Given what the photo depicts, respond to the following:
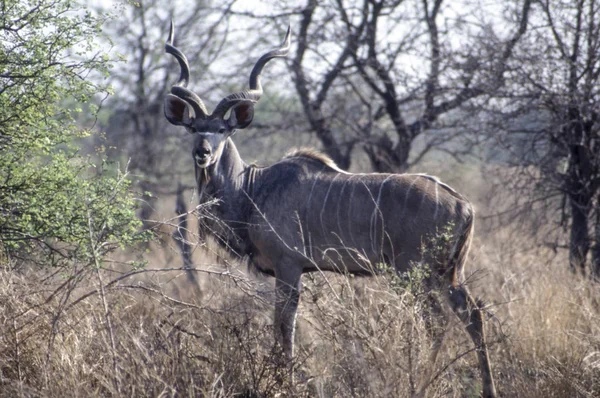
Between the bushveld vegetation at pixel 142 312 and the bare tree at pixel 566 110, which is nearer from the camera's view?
the bushveld vegetation at pixel 142 312

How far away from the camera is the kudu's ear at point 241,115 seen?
200 inches

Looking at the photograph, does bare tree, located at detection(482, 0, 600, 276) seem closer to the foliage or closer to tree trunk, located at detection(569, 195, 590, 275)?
tree trunk, located at detection(569, 195, 590, 275)

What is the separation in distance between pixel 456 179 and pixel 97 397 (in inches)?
249

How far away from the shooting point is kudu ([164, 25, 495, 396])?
4297 millimetres

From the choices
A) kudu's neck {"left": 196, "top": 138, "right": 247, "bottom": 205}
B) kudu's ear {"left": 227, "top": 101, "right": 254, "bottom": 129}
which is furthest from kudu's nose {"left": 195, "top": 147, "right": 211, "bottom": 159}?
kudu's ear {"left": 227, "top": 101, "right": 254, "bottom": 129}

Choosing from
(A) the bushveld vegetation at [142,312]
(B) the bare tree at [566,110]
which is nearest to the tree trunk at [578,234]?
(B) the bare tree at [566,110]

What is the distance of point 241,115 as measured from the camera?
5176 mm

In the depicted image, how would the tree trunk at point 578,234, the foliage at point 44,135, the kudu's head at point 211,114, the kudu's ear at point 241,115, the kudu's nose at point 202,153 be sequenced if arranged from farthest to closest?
the tree trunk at point 578,234 → the kudu's ear at point 241,115 → the kudu's head at point 211,114 → the kudu's nose at point 202,153 → the foliage at point 44,135

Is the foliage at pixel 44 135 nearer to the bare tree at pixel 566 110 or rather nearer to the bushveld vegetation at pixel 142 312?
the bushveld vegetation at pixel 142 312

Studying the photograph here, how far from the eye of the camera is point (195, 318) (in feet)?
13.2

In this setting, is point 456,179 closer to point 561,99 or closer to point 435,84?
point 435,84

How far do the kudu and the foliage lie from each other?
30.4 inches

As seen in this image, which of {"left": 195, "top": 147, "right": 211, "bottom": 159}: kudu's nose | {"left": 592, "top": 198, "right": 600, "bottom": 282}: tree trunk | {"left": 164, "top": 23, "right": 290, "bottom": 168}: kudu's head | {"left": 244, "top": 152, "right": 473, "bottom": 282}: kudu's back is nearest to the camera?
{"left": 244, "top": 152, "right": 473, "bottom": 282}: kudu's back

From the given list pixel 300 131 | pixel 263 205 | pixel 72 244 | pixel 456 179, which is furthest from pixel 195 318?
pixel 456 179
